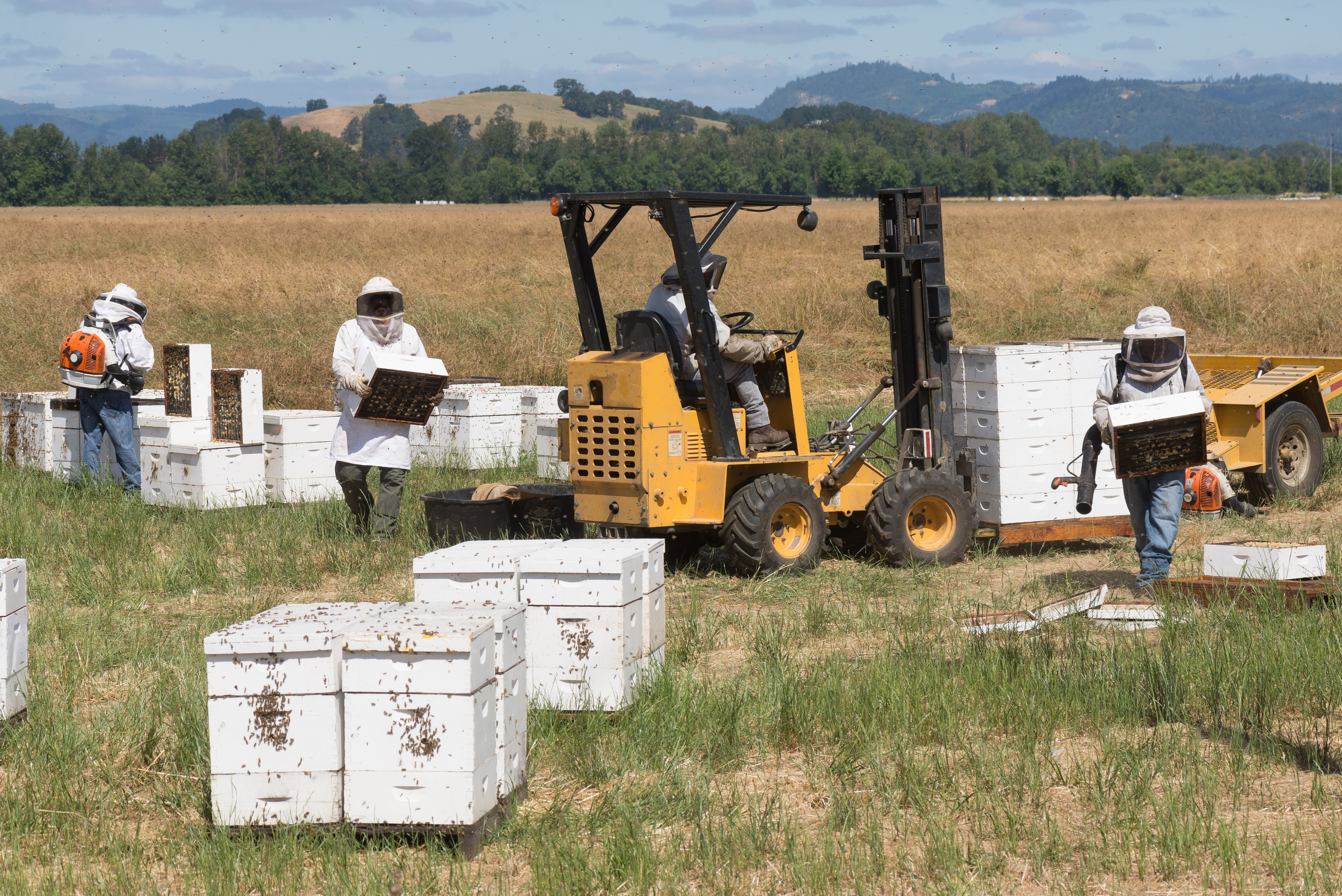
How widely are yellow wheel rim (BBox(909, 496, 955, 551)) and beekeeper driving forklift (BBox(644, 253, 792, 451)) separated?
133cm

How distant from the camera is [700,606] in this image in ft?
28.5

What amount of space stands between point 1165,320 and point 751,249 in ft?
81.3

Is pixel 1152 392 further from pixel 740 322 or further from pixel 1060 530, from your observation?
pixel 740 322

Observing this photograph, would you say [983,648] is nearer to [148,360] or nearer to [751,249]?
[148,360]

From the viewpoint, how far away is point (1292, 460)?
40.1 ft

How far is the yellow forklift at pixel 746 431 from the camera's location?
29.1 ft

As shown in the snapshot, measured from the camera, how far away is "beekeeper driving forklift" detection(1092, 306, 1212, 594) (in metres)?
8.47

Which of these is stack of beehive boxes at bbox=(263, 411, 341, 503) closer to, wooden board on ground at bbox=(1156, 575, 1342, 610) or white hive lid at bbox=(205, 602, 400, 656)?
white hive lid at bbox=(205, 602, 400, 656)

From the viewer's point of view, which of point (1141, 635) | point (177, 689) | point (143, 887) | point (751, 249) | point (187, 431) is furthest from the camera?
point (751, 249)

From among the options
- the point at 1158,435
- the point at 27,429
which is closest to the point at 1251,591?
the point at 1158,435

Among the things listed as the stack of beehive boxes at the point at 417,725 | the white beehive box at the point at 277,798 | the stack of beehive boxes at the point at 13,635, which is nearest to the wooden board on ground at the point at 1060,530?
the stack of beehive boxes at the point at 417,725

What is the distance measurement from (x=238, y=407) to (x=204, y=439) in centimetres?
68

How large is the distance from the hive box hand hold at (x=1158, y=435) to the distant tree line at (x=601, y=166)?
82984mm

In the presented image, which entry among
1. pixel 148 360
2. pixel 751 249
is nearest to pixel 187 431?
pixel 148 360
